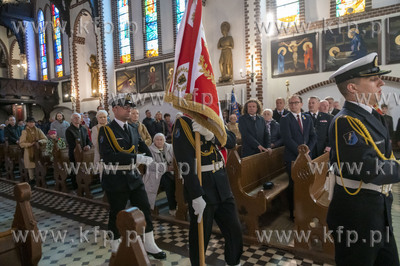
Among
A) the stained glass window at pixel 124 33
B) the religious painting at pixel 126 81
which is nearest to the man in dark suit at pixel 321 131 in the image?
the religious painting at pixel 126 81

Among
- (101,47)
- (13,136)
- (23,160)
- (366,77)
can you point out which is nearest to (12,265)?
(366,77)

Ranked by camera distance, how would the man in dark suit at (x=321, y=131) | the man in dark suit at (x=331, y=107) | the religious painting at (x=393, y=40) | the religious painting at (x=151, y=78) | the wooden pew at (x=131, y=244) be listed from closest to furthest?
1. the wooden pew at (x=131, y=244)
2. the man in dark suit at (x=321, y=131)
3. the man in dark suit at (x=331, y=107)
4. the religious painting at (x=393, y=40)
5. the religious painting at (x=151, y=78)

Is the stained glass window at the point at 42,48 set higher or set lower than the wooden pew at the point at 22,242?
higher

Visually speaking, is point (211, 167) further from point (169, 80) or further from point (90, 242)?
point (90, 242)

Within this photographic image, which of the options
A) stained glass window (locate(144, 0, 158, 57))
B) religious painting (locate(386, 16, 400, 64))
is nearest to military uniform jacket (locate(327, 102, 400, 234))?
religious painting (locate(386, 16, 400, 64))

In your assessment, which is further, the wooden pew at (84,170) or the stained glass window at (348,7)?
the stained glass window at (348,7)

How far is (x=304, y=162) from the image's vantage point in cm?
297

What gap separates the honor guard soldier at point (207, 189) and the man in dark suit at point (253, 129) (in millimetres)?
2194

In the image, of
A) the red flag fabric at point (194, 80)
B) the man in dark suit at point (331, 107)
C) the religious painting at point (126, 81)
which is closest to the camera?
the red flag fabric at point (194, 80)

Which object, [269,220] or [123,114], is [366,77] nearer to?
[123,114]

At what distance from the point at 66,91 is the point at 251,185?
15239mm

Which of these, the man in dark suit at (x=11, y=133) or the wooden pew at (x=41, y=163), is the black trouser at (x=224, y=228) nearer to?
the wooden pew at (x=41, y=163)

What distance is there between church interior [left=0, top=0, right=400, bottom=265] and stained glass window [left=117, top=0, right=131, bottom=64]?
0.16ft

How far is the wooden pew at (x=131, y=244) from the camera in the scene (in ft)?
3.14
